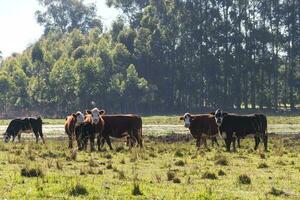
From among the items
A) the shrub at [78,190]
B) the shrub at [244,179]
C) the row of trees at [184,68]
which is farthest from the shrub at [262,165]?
the row of trees at [184,68]

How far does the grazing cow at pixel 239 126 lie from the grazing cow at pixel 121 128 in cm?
394

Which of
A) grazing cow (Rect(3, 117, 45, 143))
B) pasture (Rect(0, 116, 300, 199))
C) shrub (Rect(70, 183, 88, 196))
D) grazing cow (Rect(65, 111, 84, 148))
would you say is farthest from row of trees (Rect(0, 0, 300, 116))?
shrub (Rect(70, 183, 88, 196))

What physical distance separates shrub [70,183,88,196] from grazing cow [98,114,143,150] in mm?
14351

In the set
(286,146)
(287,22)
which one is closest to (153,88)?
(287,22)

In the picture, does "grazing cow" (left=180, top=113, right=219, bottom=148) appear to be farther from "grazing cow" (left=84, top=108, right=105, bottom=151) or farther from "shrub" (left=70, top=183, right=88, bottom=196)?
"shrub" (left=70, top=183, right=88, bottom=196)

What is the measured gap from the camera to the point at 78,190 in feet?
43.0

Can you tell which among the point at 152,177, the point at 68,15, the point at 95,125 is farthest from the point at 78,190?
the point at 68,15

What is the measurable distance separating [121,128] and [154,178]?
12.7 m

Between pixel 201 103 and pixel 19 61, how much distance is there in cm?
3383

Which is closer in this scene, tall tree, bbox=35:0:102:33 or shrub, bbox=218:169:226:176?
shrub, bbox=218:169:226:176

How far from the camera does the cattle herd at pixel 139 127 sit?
26.6m

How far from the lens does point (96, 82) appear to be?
83688 mm

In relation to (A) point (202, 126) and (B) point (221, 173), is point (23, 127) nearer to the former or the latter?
(A) point (202, 126)

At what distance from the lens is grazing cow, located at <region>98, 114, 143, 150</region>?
27828 millimetres
